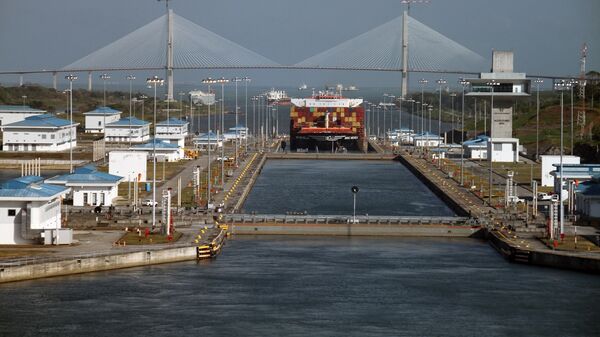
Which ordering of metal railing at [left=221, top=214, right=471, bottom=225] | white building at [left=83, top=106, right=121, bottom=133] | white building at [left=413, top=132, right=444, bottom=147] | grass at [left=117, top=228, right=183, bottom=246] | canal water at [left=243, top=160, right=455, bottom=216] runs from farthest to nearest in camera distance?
white building at [left=83, top=106, right=121, bottom=133] → white building at [left=413, top=132, right=444, bottom=147] → canal water at [left=243, top=160, right=455, bottom=216] → metal railing at [left=221, top=214, right=471, bottom=225] → grass at [left=117, top=228, right=183, bottom=246]

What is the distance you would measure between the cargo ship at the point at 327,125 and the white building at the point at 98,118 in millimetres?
12002

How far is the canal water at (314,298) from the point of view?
29.9 meters

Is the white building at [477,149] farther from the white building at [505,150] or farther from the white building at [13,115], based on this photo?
the white building at [13,115]

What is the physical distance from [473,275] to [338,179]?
32765mm

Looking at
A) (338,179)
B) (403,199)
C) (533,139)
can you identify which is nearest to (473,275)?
(403,199)

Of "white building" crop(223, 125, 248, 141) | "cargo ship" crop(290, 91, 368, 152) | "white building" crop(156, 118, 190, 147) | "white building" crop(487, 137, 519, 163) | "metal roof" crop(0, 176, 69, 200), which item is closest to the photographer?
"metal roof" crop(0, 176, 69, 200)

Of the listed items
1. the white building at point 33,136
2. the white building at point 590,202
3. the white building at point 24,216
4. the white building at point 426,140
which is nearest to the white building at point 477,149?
the white building at point 426,140

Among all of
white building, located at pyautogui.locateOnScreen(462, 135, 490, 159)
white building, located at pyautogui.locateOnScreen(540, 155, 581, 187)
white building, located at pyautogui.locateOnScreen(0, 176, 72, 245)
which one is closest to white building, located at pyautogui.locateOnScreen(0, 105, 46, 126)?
white building, located at pyautogui.locateOnScreen(462, 135, 490, 159)

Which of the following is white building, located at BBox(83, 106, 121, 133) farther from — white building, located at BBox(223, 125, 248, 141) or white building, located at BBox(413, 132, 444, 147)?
white building, located at BBox(413, 132, 444, 147)

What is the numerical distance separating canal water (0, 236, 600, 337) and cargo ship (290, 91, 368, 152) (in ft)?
181

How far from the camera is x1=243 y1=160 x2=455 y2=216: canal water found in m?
53.4

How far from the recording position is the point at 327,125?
10144 cm

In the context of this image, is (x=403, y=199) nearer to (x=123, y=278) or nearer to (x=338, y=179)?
(x=338, y=179)

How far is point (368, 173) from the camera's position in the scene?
243 ft
